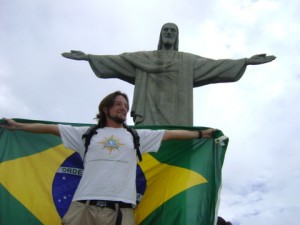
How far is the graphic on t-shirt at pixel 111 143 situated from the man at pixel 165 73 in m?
4.30

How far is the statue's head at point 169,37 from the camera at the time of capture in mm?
9617

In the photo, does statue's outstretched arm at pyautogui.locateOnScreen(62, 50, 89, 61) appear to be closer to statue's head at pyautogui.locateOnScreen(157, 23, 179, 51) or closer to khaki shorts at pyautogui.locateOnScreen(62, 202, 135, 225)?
statue's head at pyautogui.locateOnScreen(157, 23, 179, 51)

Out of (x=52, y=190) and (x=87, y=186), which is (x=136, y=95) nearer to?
(x=52, y=190)

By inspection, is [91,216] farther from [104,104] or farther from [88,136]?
[104,104]

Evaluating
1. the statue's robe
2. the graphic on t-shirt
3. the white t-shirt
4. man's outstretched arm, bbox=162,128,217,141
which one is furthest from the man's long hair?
the statue's robe

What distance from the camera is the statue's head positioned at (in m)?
9.62

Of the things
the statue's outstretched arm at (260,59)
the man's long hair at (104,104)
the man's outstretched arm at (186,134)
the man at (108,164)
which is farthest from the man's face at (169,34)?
the man's long hair at (104,104)

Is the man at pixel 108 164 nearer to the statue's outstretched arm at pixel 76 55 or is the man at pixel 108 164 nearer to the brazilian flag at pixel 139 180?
the brazilian flag at pixel 139 180

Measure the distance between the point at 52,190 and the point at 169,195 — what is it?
137 centimetres

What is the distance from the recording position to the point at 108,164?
4066 mm

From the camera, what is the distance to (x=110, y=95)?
177 inches

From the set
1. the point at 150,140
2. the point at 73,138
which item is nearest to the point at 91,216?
the point at 73,138

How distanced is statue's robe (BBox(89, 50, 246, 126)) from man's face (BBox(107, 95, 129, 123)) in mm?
4088

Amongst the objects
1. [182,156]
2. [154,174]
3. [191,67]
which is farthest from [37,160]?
[191,67]
